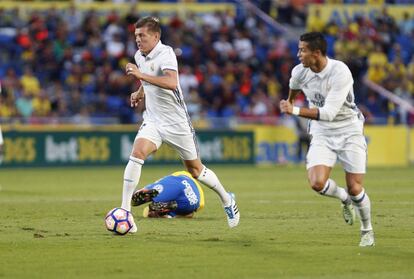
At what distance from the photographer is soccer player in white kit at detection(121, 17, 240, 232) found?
1178cm

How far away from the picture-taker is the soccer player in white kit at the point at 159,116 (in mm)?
11781

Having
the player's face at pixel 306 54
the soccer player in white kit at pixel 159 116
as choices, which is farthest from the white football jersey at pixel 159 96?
the player's face at pixel 306 54

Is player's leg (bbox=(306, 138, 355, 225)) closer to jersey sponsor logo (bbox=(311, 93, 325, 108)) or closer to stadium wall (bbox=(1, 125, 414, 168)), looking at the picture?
jersey sponsor logo (bbox=(311, 93, 325, 108))

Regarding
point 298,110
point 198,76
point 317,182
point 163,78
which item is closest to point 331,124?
point 317,182

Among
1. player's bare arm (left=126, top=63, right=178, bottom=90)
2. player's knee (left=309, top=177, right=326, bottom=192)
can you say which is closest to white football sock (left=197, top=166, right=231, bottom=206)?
player's bare arm (left=126, top=63, right=178, bottom=90)

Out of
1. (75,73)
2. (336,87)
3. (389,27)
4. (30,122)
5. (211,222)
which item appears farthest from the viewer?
(389,27)

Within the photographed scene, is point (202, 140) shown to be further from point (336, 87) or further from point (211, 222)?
point (336, 87)

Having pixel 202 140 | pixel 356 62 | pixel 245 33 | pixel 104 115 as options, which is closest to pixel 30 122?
pixel 104 115

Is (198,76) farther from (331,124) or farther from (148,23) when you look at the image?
(331,124)

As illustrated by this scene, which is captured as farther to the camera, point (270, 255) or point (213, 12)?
point (213, 12)

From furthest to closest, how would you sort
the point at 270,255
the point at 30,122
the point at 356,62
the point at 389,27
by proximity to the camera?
the point at 389,27, the point at 356,62, the point at 30,122, the point at 270,255

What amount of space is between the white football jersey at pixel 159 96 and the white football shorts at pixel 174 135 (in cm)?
6

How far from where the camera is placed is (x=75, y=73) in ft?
96.1

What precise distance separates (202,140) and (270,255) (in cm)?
1980
